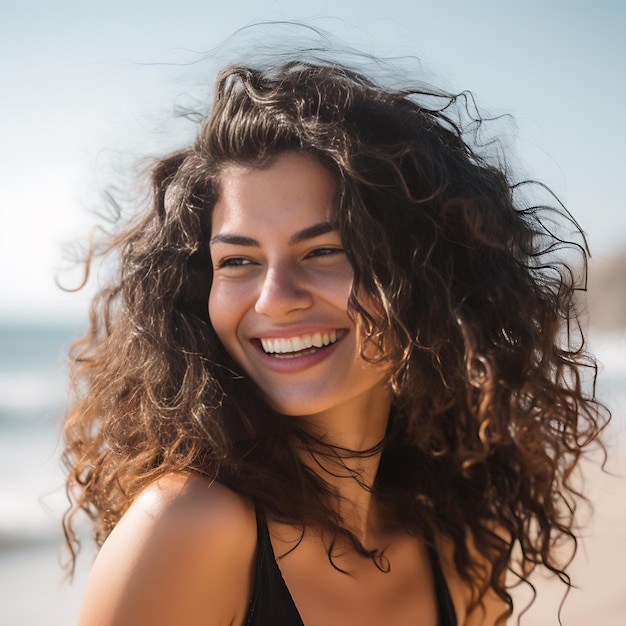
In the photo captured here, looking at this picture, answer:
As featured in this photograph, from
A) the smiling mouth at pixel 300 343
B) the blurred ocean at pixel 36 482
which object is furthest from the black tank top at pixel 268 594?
the blurred ocean at pixel 36 482

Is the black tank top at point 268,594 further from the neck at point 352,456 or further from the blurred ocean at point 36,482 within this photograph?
the blurred ocean at point 36,482

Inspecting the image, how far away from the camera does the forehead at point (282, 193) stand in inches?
92.0

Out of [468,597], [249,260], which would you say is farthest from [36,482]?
[249,260]

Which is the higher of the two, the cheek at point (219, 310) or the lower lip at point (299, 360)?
the cheek at point (219, 310)

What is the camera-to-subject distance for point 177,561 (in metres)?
2.09

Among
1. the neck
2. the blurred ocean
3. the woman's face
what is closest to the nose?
the woman's face

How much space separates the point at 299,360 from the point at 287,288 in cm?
23

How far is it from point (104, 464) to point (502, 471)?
1.44 metres

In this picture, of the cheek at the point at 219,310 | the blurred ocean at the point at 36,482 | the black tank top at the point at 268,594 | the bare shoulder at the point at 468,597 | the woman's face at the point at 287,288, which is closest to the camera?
the black tank top at the point at 268,594

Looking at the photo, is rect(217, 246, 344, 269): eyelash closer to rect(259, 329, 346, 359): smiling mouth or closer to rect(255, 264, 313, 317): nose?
rect(255, 264, 313, 317): nose

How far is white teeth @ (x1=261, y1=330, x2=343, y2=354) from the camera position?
2.41m

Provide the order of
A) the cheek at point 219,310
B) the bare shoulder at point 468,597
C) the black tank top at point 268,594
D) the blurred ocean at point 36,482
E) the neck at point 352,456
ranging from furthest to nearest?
the blurred ocean at point 36,482
the bare shoulder at point 468,597
the neck at point 352,456
the cheek at point 219,310
the black tank top at point 268,594

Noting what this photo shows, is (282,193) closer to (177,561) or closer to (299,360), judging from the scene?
(299,360)

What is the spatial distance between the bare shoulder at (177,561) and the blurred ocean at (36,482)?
47.4 inches
